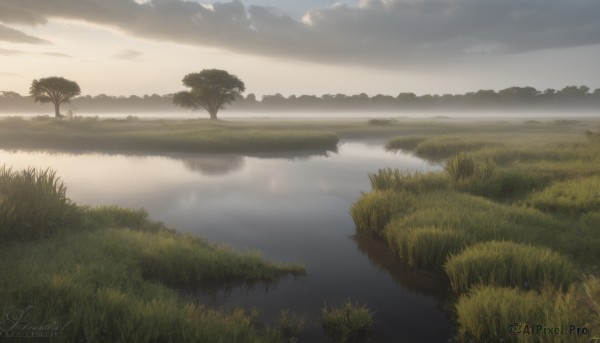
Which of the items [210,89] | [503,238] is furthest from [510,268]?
[210,89]

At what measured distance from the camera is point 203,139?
41.7 m

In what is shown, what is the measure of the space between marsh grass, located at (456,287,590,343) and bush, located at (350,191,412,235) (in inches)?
259

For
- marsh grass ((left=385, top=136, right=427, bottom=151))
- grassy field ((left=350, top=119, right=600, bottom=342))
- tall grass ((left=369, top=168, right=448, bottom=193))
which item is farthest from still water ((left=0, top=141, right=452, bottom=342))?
marsh grass ((left=385, top=136, right=427, bottom=151))

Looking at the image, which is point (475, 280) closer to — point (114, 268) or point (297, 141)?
point (114, 268)

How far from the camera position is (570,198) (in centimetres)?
1439

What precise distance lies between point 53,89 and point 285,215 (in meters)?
78.3

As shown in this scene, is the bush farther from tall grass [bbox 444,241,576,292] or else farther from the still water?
tall grass [bbox 444,241,576,292]

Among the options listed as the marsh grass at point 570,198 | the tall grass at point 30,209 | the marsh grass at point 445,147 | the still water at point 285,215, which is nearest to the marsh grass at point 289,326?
the still water at point 285,215

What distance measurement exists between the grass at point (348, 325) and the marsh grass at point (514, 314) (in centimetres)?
177

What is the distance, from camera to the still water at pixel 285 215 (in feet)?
29.1

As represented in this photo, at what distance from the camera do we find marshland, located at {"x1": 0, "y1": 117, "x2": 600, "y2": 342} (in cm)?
651

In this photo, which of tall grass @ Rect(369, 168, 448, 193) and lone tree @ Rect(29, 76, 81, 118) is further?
lone tree @ Rect(29, 76, 81, 118)

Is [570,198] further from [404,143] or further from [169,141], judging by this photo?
[169,141]

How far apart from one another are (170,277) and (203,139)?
33.4m
